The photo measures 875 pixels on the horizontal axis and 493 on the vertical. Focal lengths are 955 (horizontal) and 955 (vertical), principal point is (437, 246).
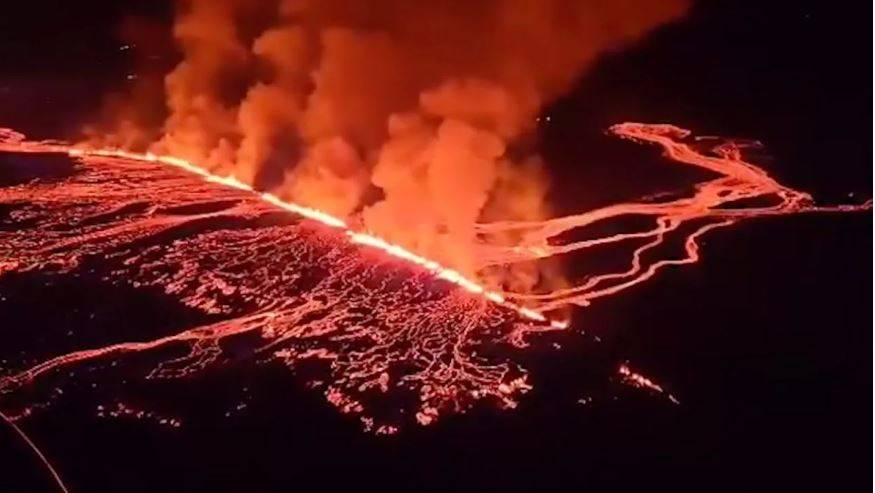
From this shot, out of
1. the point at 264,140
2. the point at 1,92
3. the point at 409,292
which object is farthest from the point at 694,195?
the point at 1,92

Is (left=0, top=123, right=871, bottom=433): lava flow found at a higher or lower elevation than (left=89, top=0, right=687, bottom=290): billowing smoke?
lower

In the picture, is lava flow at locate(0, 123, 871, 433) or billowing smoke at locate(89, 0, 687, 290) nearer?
lava flow at locate(0, 123, 871, 433)

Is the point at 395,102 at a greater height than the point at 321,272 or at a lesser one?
greater

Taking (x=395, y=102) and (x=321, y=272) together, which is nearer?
(x=321, y=272)

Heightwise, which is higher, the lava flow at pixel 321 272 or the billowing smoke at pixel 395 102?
the billowing smoke at pixel 395 102

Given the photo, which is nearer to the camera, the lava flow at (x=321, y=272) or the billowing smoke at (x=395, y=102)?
the lava flow at (x=321, y=272)
